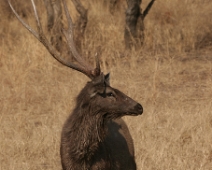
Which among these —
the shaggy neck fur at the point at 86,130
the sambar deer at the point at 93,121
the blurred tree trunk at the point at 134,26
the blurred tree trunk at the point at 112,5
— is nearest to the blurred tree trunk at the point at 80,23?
the blurred tree trunk at the point at 134,26

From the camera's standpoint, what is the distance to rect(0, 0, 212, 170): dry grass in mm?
6312

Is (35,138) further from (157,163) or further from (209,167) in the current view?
(209,167)

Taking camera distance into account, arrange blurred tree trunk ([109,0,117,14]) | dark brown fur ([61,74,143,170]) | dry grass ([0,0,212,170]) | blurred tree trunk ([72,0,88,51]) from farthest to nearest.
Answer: blurred tree trunk ([109,0,117,14]) < blurred tree trunk ([72,0,88,51]) < dry grass ([0,0,212,170]) < dark brown fur ([61,74,143,170])

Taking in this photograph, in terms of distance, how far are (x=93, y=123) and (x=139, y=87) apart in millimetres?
4293

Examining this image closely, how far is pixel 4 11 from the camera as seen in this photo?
14.8 metres

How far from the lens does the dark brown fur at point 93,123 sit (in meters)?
4.49

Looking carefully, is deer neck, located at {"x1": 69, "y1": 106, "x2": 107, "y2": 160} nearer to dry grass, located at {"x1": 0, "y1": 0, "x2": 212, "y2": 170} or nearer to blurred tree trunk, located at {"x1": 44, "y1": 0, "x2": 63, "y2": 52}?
dry grass, located at {"x1": 0, "y1": 0, "x2": 212, "y2": 170}

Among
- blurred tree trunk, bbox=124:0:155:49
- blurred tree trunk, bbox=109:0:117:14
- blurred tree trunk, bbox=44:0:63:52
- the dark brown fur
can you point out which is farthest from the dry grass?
the dark brown fur

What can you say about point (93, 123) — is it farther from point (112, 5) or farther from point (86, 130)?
point (112, 5)

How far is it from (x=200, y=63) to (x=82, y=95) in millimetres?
5777

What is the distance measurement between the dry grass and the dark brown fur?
145 centimetres

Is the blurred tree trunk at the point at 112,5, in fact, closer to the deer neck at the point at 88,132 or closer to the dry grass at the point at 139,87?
the dry grass at the point at 139,87

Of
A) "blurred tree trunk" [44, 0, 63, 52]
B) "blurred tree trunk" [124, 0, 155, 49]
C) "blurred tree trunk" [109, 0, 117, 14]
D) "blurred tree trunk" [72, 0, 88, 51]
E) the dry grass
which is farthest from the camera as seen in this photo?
"blurred tree trunk" [109, 0, 117, 14]

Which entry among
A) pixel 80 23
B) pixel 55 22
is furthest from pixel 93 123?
pixel 80 23
